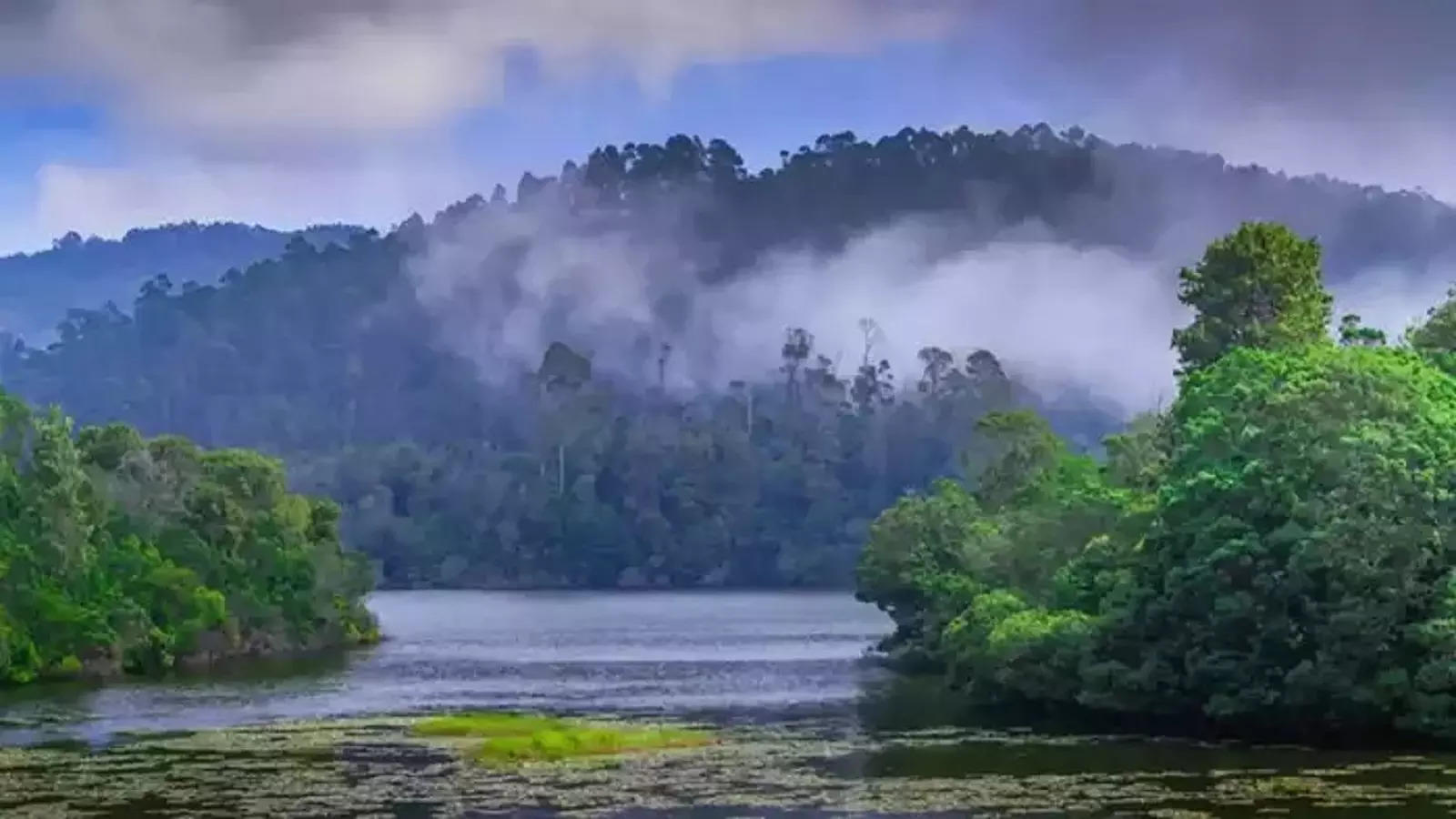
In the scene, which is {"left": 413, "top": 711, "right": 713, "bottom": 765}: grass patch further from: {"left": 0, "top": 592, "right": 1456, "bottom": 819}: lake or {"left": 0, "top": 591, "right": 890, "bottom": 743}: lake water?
{"left": 0, "top": 591, "right": 890, "bottom": 743}: lake water

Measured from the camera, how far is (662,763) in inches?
2547

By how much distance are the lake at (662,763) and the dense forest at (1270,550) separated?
2.86 metres

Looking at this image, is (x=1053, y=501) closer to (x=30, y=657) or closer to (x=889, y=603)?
(x=889, y=603)

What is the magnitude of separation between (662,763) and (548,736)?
19.5ft

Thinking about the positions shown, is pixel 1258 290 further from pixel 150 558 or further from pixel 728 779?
pixel 150 558

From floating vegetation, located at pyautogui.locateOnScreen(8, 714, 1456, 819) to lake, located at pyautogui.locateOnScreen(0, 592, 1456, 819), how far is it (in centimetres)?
13

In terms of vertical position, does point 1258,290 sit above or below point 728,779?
above

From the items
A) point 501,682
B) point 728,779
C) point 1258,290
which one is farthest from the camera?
point 501,682

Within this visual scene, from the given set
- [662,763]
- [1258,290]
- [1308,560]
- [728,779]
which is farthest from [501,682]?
[1308,560]

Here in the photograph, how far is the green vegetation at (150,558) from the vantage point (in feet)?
355

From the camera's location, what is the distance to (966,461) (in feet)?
493

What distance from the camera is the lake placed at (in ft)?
176

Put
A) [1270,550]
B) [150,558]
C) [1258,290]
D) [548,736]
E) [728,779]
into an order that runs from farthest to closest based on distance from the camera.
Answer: [150,558] → [1258,290] → [548,736] → [1270,550] → [728,779]

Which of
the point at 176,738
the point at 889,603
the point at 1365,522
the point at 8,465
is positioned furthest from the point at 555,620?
the point at 1365,522
